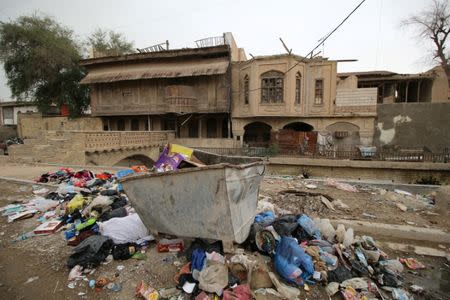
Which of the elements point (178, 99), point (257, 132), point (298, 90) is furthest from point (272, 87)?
point (178, 99)

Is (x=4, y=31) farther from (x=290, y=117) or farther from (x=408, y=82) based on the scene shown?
(x=408, y=82)

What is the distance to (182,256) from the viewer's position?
327cm

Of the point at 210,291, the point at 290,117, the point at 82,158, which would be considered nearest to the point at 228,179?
the point at 210,291

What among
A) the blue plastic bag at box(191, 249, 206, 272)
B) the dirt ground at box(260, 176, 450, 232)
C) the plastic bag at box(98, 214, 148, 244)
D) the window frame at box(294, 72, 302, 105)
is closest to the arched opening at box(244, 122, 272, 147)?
the window frame at box(294, 72, 302, 105)

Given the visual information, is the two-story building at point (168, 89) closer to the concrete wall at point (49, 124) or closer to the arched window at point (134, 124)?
the arched window at point (134, 124)

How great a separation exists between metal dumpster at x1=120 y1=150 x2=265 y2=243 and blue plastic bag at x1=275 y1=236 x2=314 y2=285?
2.10 feet

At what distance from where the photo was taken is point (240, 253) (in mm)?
3061

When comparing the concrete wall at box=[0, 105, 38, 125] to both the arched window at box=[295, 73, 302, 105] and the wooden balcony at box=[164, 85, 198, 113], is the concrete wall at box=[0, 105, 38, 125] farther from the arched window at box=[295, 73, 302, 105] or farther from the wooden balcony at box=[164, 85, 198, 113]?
the arched window at box=[295, 73, 302, 105]

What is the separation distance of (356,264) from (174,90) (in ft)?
55.1

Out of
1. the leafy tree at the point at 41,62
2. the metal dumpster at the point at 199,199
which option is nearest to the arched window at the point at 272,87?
the metal dumpster at the point at 199,199

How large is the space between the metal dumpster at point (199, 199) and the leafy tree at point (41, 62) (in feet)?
76.3

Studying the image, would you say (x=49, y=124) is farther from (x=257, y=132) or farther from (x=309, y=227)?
(x=309, y=227)

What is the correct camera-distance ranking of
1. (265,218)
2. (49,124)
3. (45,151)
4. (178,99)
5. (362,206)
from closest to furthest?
1. (265,218)
2. (362,206)
3. (45,151)
4. (178,99)
5. (49,124)

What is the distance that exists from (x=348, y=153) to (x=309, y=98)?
533cm
